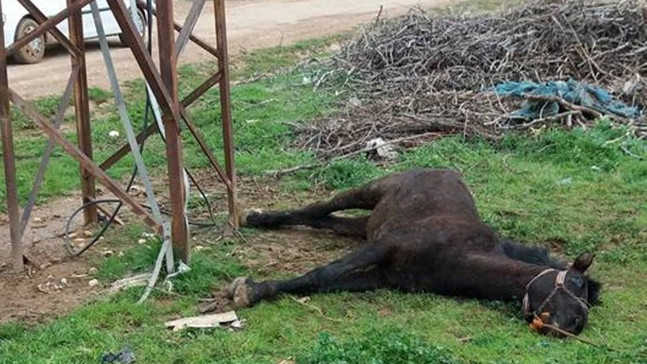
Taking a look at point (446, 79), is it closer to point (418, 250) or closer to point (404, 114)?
point (404, 114)

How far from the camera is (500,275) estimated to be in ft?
21.5

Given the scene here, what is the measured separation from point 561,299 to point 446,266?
98 centimetres

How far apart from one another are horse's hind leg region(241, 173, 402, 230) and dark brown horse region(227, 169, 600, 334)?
34 cm

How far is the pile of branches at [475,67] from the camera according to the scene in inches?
472

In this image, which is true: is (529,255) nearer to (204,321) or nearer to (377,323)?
(377,323)

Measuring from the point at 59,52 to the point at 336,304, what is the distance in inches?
533

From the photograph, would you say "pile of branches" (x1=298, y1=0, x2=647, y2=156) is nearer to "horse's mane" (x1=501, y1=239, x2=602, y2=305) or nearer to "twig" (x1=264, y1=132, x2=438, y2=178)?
"twig" (x1=264, y1=132, x2=438, y2=178)

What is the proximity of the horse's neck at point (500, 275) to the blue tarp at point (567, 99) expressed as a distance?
5770 millimetres

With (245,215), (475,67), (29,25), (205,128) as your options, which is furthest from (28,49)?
(245,215)

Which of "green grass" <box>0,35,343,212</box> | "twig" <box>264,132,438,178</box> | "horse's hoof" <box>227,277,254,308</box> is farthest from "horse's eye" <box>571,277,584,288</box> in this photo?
"green grass" <box>0,35,343,212</box>

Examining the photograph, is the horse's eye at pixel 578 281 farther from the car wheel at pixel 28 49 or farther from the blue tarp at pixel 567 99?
the car wheel at pixel 28 49

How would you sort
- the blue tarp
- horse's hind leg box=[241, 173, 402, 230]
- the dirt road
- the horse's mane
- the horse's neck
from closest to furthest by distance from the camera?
the horse's neck → the horse's mane → horse's hind leg box=[241, 173, 402, 230] → the blue tarp → the dirt road

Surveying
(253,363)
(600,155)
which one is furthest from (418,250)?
(600,155)

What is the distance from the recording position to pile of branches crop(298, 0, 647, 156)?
1199 centimetres
